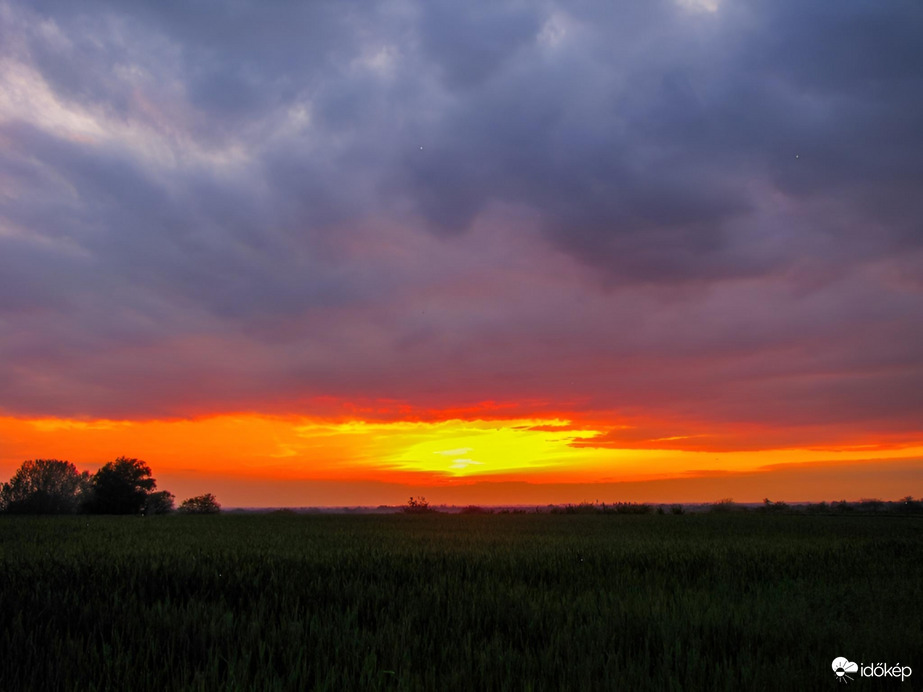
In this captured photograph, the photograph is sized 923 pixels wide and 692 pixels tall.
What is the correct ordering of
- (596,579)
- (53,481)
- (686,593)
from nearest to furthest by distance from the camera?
(686,593) < (596,579) < (53,481)

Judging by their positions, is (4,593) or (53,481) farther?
(53,481)

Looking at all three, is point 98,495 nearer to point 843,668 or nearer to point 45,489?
point 45,489

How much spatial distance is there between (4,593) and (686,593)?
7.84 meters

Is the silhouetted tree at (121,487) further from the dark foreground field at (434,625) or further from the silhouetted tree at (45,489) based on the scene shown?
the dark foreground field at (434,625)

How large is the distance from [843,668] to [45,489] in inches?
2557

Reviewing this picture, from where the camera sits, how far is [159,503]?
59438 millimetres

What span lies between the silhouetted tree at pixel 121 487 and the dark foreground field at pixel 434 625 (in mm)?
46819

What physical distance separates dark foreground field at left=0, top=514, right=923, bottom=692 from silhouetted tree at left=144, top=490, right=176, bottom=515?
5047 centimetres

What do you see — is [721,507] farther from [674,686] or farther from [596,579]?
[674,686]

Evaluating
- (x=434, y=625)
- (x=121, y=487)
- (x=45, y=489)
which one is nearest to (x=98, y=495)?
(x=121, y=487)

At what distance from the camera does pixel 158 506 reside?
58625 mm

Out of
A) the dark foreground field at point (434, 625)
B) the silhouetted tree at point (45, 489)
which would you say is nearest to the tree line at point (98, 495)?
the silhouetted tree at point (45, 489)

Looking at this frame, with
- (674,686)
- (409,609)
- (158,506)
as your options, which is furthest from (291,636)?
(158,506)

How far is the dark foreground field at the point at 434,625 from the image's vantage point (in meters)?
3.93
